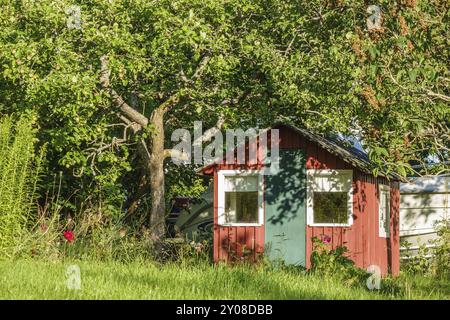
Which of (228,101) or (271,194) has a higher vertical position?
(228,101)

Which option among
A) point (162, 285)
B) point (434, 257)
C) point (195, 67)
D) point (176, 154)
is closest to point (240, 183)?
point (176, 154)

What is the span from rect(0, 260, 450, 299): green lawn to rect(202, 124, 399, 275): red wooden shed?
7.35 metres

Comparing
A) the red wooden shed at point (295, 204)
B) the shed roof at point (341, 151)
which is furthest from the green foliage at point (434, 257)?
the shed roof at point (341, 151)

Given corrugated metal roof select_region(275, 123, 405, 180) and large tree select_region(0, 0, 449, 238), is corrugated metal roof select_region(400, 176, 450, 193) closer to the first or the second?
corrugated metal roof select_region(275, 123, 405, 180)

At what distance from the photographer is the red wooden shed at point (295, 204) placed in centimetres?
2145

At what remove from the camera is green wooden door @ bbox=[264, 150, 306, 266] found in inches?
847

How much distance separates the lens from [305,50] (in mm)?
21828

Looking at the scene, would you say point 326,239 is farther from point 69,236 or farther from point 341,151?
point 69,236

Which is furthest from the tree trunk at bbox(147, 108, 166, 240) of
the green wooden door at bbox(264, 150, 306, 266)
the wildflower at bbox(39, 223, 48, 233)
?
the wildflower at bbox(39, 223, 48, 233)

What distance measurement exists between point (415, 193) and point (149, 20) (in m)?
10.9

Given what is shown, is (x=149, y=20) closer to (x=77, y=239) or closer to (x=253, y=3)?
(x=253, y=3)

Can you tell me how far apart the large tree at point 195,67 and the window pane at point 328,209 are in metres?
1.69

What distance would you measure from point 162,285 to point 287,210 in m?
10.2
